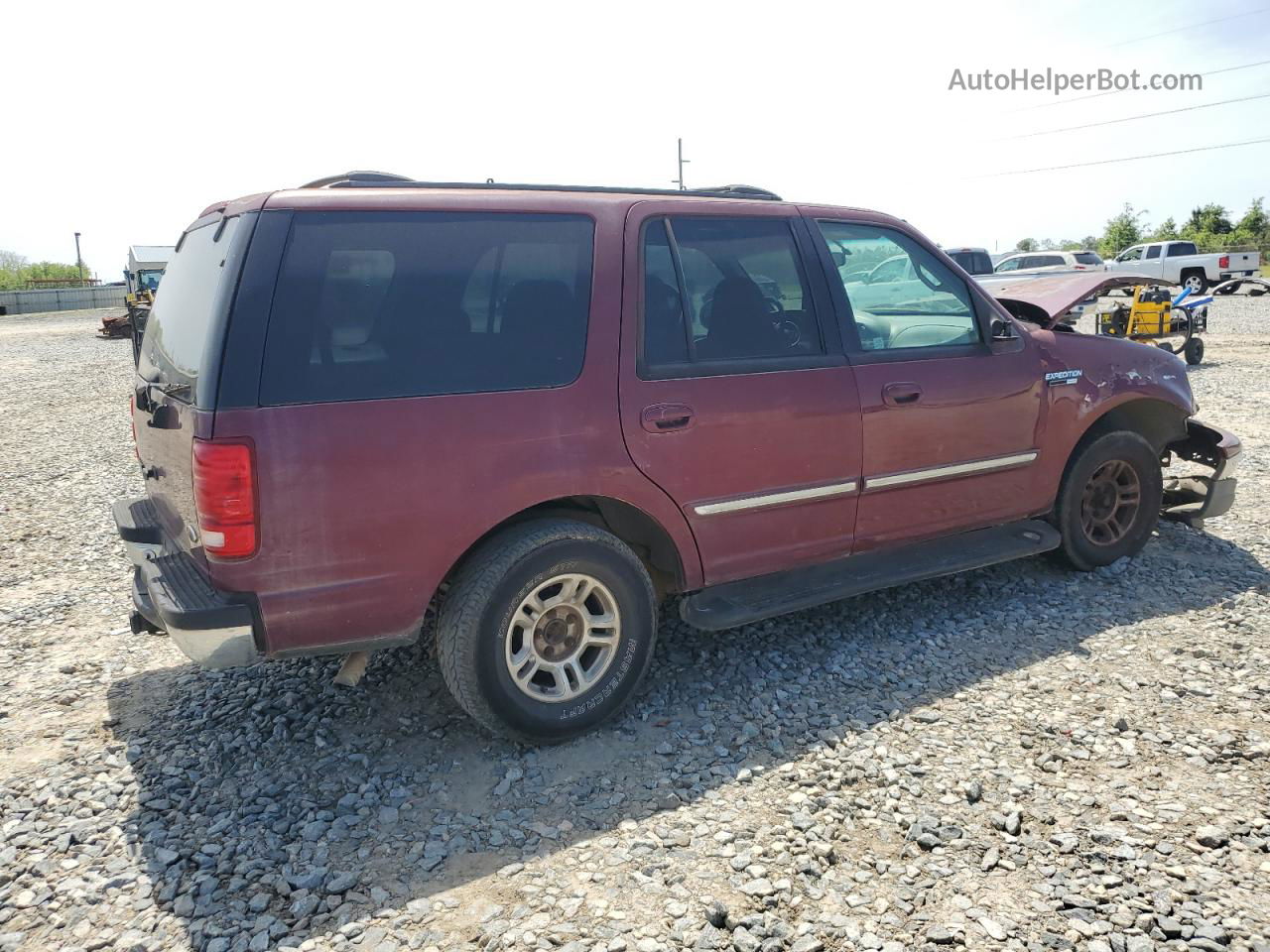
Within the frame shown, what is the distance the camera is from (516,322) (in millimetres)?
3361

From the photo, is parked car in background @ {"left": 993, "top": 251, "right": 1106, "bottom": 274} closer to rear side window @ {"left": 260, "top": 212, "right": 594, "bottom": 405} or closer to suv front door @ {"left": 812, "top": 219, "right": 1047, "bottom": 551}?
suv front door @ {"left": 812, "top": 219, "right": 1047, "bottom": 551}

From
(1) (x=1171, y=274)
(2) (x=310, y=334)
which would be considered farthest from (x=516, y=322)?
(1) (x=1171, y=274)

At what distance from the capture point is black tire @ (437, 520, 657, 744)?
3.25 metres

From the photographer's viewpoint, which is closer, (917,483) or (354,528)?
(354,528)

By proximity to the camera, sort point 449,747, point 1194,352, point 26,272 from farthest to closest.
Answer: point 26,272
point 1194,352
point 449,747

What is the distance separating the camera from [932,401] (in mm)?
4266

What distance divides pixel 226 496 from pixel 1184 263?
33.1 meters

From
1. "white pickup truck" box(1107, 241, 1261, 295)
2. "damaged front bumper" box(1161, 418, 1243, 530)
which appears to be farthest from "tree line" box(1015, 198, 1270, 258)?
"damaged front bumper" box(1161, 418, 1243, 530)

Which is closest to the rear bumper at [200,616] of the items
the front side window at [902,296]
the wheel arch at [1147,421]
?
the front side window at [902,296]

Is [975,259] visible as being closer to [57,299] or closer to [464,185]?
[464,185]

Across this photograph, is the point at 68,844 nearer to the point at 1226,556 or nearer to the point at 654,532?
the point at 654,532

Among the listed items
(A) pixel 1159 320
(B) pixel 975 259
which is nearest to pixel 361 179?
(A) pixel 1159 320

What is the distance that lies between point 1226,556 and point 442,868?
4.84 m

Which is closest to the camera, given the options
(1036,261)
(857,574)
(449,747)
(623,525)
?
(449,747)
